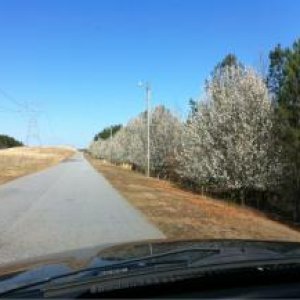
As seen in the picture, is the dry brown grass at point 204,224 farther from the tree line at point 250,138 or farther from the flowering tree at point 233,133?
the flowering tree at point 233,133

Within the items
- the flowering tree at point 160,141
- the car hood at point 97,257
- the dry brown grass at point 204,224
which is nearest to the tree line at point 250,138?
the dry brown grass at point 204,224

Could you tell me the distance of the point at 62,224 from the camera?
57.3ft

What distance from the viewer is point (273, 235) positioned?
645 inches

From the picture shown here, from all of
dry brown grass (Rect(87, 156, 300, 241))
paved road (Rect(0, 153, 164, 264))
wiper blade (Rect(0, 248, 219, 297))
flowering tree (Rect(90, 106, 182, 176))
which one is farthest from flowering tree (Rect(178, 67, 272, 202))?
wiper blade (Rect(0, 248, 219, 297))

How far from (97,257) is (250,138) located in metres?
26.3

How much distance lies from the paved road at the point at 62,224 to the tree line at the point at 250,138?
5.72 meters

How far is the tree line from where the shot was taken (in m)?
27.0

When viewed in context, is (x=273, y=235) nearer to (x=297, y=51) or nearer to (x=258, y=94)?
(x=297, y=51)

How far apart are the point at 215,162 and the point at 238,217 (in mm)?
10504

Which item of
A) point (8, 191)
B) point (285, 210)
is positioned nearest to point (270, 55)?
point (285, 210)

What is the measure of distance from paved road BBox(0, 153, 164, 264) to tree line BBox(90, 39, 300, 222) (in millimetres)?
5724

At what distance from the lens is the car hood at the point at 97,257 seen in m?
3.84

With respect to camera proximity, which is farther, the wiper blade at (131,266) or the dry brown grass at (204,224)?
the dry brown grass at (204,224)

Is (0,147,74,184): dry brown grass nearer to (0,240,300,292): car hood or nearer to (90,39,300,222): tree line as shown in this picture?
→ (90,39,300,222): tree line
